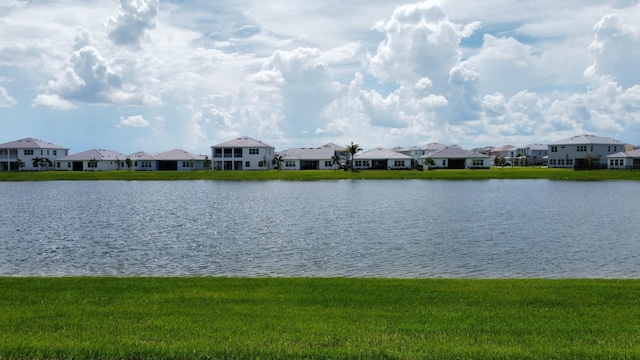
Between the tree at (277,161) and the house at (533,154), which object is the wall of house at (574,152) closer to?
the house at (533,154)

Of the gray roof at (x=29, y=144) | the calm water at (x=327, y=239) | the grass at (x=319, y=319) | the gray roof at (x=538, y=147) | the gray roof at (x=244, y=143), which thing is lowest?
the calm water at (x=327, y=239)

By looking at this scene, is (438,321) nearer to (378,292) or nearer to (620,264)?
(378,292)

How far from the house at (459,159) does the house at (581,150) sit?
48.7 feet

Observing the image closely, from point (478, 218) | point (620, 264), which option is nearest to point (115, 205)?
point (478, 218)

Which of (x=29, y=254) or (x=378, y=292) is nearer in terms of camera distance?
(x=378, y=292)

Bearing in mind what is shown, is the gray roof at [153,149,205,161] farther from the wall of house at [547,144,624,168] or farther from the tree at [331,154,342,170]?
the wall of house at [547,144,624,168]

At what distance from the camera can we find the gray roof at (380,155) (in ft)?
408

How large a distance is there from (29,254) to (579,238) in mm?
25302

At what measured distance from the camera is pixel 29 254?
22.7 m

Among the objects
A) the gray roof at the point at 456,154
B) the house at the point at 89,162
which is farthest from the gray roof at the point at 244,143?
the gray roof at the point at 456,154

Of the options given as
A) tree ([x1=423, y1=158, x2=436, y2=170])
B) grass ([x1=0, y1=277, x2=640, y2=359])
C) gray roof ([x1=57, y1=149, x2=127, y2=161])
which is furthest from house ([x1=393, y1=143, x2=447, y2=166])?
grass ([x1=0, y1=277, x2=640, y2=359])

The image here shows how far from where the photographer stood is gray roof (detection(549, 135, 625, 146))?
391 ft

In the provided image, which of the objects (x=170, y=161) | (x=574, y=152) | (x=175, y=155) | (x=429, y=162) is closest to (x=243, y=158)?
(x=175, y=155)

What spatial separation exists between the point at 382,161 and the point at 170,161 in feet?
172
